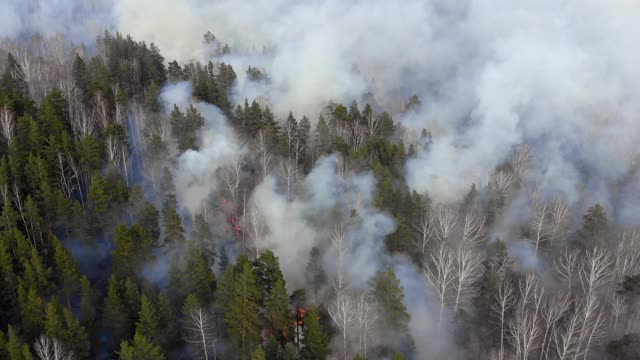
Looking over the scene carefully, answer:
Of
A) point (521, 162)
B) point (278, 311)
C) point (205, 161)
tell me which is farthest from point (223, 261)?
point (521, 162)

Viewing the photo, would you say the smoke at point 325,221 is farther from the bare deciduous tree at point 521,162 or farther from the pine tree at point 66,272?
the bare deciduous tree at point 521,162

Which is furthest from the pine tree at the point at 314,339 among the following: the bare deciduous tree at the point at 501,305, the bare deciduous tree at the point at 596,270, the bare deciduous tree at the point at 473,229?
the bare deciduous tree at the point at 596,270

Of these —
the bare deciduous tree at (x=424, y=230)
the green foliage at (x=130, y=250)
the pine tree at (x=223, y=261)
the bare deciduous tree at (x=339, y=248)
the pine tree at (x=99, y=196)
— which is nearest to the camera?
the green foliage at (x=130, y=250)

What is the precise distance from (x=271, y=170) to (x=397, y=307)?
92.7ft

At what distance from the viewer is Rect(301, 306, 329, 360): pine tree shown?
39969 mm

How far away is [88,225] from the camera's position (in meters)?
51.5

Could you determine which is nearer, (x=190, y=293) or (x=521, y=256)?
(x=190, y=293)

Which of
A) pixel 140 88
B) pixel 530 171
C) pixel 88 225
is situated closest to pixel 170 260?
pixel 88 225

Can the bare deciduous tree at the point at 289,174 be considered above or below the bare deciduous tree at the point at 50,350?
above

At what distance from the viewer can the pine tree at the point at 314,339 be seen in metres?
40.0

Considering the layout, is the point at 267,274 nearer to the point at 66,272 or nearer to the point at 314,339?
the point at 314,339

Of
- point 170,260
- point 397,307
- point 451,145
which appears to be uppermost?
point 451,145

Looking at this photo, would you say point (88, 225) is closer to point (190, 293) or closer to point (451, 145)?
point (190, 293)

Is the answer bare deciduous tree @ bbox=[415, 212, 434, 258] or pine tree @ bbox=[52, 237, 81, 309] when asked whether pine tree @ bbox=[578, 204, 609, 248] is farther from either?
pine tree @ bbox=[52, 237, 81, 309]
